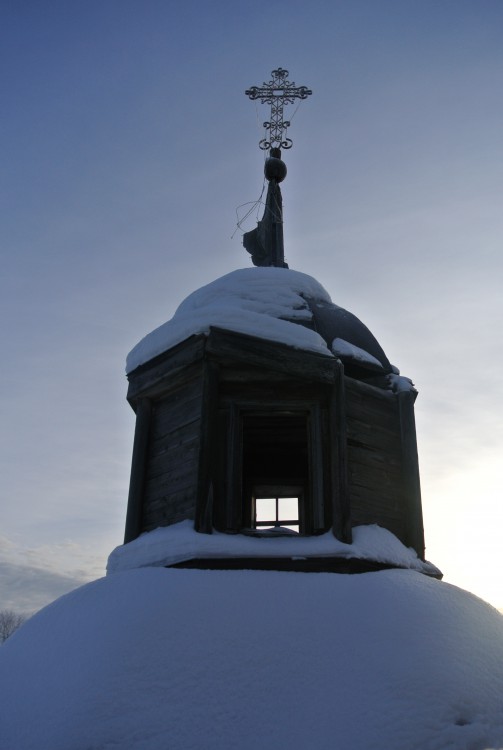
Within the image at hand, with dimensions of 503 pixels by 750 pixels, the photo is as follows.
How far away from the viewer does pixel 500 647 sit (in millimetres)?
5039

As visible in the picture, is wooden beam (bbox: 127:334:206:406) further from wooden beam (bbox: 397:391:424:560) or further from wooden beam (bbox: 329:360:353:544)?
wooden beam (bbox: 397:391:424:560)

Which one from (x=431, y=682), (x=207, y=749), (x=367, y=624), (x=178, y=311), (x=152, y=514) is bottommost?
(x=207, y=749)

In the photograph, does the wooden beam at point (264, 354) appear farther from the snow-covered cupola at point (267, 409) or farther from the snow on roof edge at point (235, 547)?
the snow on roof edge at point (235, 547)

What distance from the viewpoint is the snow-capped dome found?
7059 mm

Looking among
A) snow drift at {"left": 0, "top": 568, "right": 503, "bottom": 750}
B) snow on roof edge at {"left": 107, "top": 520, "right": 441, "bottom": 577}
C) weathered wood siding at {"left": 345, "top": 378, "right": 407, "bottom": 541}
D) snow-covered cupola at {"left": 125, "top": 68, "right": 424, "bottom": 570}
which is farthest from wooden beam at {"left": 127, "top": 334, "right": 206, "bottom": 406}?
snow drift at {"left": 0, "top": 568, "right": 503, "bottom": 750}

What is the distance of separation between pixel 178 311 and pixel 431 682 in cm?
546

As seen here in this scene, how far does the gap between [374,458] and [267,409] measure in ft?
4.44

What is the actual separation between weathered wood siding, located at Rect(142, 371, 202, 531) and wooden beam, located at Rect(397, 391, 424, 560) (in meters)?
2.47

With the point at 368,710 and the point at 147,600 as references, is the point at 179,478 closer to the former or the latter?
the point at 147,600

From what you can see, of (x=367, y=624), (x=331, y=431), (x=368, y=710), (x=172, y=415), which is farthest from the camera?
(x=172, y=415)

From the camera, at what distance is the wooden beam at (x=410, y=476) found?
736cm

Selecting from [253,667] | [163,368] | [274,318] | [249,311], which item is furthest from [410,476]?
[253,667]

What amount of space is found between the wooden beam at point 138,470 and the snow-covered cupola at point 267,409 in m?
0.01

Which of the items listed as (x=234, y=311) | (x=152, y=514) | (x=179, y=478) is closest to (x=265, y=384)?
(x=234, y=311)
